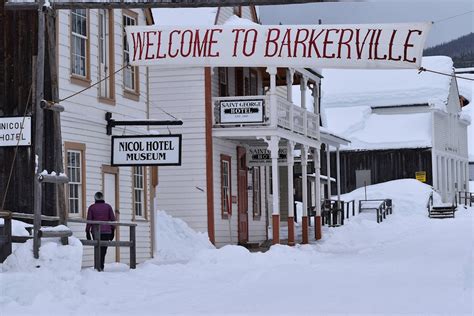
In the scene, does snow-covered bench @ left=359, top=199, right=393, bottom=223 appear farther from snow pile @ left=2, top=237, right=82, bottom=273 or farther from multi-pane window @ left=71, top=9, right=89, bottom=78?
snow pile @ left=2, top=237, right=82, bottom=273

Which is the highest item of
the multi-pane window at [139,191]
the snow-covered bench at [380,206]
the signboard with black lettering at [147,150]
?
the signboard with black lettering at [147,150]

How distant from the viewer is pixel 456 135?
66000mm

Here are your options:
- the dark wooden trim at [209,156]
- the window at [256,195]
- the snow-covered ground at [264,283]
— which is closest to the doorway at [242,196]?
the window at [256,195]

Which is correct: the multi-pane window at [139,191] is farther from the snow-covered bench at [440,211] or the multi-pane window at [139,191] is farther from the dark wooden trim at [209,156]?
the snow-covered bench at [440,211]

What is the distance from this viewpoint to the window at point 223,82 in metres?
32.0

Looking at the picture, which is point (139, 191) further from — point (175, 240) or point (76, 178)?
point (76, 178)

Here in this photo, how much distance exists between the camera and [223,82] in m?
32.2

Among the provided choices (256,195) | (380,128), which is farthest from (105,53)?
(380,128)

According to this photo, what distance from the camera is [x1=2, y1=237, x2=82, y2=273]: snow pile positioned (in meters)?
14.6

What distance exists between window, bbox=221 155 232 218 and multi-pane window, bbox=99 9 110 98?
29.5 feet

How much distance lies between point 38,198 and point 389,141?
44507 millimetres

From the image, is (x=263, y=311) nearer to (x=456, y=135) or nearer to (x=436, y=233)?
(x=436, y=233)

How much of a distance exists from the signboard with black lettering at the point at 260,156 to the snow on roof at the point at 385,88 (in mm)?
26969

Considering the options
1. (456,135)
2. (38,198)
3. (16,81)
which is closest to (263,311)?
(38,198)
